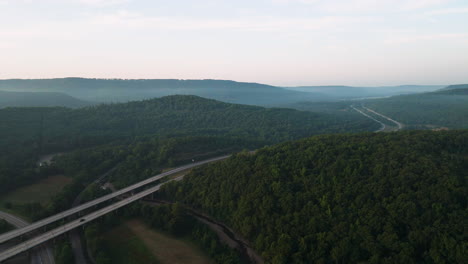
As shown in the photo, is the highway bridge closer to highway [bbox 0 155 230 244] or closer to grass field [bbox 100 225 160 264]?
highway [bbox 0 155 230 244]

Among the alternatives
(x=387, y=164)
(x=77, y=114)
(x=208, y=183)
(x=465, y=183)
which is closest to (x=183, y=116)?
(x=77, y=114)

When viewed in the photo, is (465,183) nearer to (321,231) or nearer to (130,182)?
(321,231)

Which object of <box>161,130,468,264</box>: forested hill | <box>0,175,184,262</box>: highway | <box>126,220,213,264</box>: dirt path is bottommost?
<box>126,220,213,264</box>: dirt path

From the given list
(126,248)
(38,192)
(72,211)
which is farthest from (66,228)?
(38,192)

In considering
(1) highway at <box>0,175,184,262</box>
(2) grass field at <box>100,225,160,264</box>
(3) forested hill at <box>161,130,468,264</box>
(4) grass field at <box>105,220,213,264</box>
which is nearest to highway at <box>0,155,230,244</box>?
(1) highway at <box>0,175,184,262</box>

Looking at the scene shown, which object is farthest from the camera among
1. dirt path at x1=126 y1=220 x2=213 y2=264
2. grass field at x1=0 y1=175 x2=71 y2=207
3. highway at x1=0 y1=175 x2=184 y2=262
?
grass field at x1=0 y1=175 x2=71 y2=207

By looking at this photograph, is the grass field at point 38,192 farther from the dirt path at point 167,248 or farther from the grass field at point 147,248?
the dirt path at point 167,248

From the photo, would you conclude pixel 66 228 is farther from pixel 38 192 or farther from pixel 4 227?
pixel 38 192
